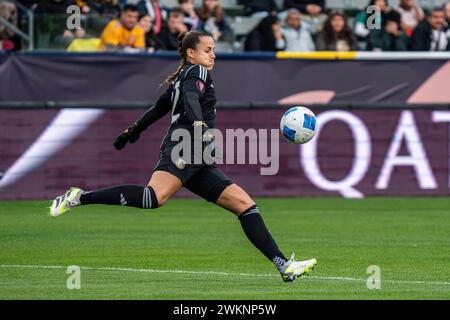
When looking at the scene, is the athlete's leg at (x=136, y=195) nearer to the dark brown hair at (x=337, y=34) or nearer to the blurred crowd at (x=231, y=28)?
the blurred crowd at (x=231, y=28)

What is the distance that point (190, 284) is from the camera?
10.2 meters

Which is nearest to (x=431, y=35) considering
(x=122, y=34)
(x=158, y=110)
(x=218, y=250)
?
(x=122, y=34)

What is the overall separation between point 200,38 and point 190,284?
2070 millimetres

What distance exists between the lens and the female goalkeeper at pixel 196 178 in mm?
10148

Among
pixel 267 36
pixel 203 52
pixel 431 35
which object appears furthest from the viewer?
pixel 431 35

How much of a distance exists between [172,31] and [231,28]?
1.28 m

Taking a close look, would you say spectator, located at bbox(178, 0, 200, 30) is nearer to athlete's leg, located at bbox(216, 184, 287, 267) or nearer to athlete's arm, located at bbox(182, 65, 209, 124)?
athlete's arm, located at bbox(182, 65, 209, 124)

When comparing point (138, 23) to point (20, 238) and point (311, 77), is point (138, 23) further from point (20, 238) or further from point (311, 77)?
point (20, 238)

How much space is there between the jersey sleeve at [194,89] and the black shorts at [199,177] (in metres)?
0.44

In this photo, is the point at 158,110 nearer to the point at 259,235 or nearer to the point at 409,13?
the point at 259,235

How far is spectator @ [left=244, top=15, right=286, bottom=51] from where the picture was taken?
69.1 feet

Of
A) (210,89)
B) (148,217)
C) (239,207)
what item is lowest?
(148,217)

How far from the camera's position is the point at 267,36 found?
2109 centimetres
